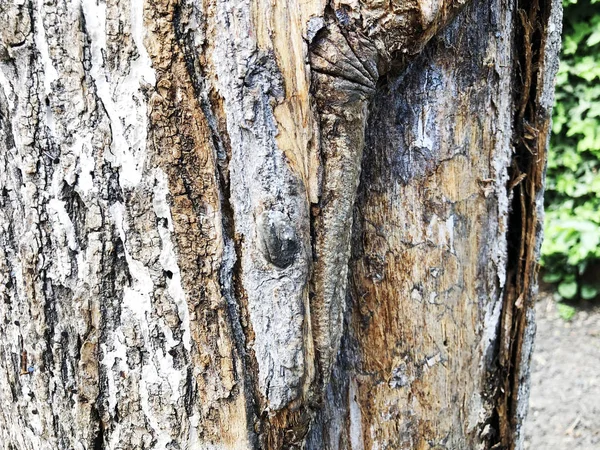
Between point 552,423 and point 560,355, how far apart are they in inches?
28.7

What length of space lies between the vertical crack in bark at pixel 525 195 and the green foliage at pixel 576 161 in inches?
129

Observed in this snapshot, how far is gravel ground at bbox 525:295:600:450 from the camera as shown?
363cm

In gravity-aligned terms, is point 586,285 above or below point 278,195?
below

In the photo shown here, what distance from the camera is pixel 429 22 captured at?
0.95 m

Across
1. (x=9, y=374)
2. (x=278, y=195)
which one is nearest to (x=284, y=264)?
(x=278, y=195)

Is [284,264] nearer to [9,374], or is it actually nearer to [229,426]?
[229,426]

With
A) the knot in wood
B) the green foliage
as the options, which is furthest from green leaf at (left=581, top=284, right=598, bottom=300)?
the knot in wood

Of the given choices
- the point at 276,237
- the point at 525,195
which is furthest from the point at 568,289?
the point at 276,237

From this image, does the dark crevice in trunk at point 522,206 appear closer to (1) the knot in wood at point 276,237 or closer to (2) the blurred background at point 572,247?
(1) the knot in wood at point 276,237

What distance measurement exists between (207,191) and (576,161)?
4168 millimetres

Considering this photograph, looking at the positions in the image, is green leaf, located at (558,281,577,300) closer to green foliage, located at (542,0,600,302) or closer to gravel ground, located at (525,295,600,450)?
green foliage, located at (542,0,600,302)

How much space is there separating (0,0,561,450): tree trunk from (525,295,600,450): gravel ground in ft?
10.1

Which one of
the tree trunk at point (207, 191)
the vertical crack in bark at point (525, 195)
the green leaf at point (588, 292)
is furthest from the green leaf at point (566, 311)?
the tree trunk at point (207, 191)

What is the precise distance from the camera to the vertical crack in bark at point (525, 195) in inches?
46.4
